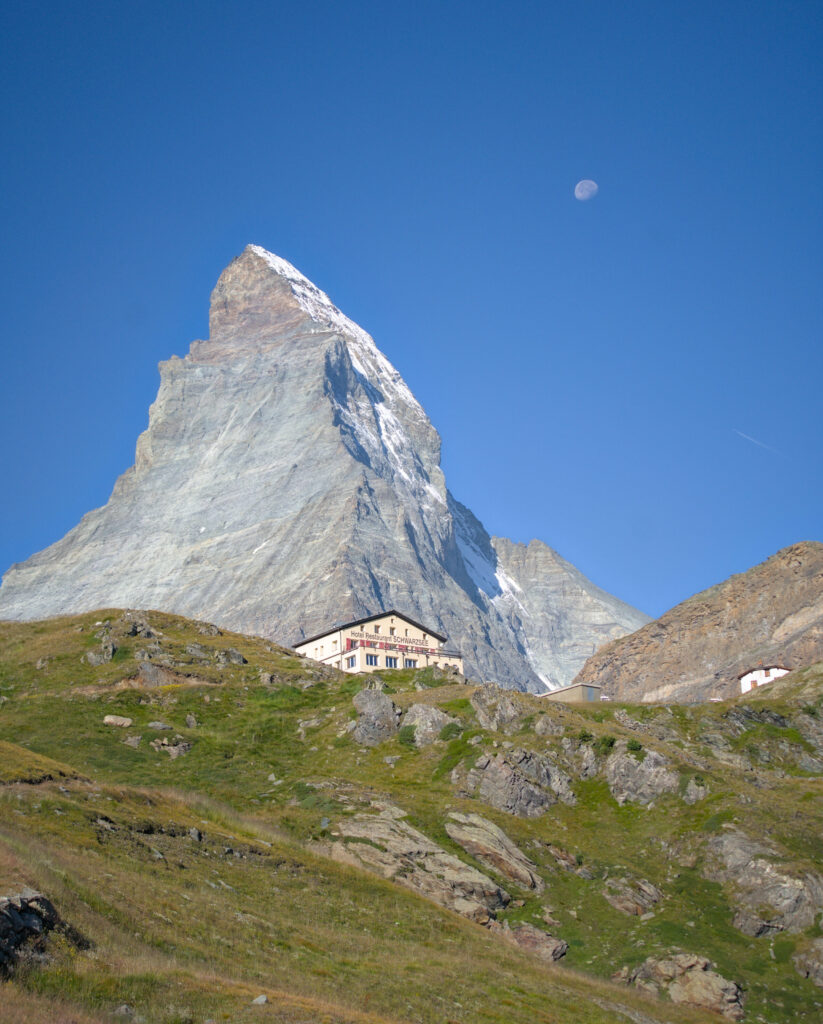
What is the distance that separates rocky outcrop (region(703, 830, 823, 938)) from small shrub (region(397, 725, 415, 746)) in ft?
70.1

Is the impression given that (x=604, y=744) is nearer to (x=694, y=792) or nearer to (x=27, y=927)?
(x=694, y=792)

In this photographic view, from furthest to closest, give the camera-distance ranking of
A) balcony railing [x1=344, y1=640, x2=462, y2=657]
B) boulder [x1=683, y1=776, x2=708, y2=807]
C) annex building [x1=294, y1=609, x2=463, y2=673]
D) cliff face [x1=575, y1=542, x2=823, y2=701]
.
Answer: cliff face [x1=575, y1=542, x2=823, y2=701] < balcony railing [x1=344, y1=640, x2=462, y2=657] < annex building [x1=294, y1=609, x2=463, y2=673] < boulder [x1=683, y1=776, x2=708, y2=807]

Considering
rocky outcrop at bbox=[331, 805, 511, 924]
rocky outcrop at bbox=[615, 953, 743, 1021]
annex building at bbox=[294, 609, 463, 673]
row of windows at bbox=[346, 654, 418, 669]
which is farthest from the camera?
annex building at bbox=[294, 609, 463, 673]

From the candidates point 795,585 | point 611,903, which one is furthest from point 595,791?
point 795,585

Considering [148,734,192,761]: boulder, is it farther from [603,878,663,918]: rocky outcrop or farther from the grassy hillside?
[603,878,663,918]: rocky outcrop

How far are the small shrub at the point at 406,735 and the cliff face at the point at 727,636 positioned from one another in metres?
92.1

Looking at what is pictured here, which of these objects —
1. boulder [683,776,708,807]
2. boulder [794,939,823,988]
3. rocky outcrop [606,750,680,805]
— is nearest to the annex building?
rocky outcrop [606,750,680,805]

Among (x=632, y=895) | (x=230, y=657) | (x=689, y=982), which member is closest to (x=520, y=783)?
(x=632, y=895)

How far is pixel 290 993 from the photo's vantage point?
28156 mm

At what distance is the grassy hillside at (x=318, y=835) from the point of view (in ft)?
96.0

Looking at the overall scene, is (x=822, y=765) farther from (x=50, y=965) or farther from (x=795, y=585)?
(x=795, y=585)

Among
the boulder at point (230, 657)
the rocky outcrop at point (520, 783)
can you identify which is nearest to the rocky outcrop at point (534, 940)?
the rocky outcrop at point (520, 783)

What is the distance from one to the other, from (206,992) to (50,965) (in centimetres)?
395

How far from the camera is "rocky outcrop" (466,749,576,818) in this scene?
2395 inches
